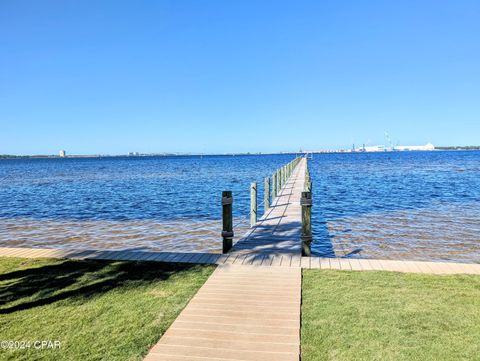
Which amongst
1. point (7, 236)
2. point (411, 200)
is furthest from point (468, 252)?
point (7, 236)

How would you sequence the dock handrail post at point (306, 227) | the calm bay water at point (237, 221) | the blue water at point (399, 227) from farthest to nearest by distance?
1. the calm bay water at point (237, 221)
2. the blue water at point (399, 227)
3. the dock handrail post at point (306, 227)

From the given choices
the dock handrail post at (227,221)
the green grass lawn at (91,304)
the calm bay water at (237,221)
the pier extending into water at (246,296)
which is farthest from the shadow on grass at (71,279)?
the calm bay water at (237,221)

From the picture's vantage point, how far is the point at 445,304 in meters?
5.20

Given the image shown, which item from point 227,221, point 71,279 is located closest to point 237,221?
point 227,221

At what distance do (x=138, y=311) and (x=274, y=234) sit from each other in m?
5.78

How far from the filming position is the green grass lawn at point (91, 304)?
4164 millimetres

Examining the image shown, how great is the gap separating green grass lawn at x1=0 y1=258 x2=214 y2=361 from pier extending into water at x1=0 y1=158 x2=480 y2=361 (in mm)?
303

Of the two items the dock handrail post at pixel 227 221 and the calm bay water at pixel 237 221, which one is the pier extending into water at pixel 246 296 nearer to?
the dock handrail post at pixel 227 221

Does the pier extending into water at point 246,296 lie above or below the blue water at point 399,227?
above

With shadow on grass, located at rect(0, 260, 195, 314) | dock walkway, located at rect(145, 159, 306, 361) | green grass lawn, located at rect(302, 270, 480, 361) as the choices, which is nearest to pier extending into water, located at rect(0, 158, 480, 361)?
dock walkway, located at rect(145, 159, 306, 361)

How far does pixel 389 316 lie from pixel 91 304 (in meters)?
4.30

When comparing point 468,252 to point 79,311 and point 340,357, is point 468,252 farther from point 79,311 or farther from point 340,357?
point 79,311

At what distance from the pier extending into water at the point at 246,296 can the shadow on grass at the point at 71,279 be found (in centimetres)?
47

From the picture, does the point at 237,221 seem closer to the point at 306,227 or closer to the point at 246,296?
the point at 306,227
